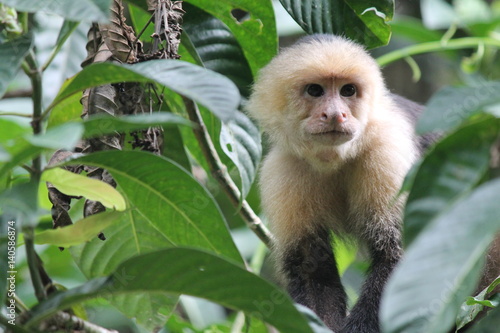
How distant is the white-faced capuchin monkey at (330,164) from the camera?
8.05ft

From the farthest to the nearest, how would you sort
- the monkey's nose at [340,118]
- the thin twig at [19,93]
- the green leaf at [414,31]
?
the green leaf at [414,31]
the thin twig at [19,93]
the monkey's nose at [340,118]

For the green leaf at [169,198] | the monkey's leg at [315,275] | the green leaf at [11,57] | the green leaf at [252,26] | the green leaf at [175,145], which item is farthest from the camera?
the monkey's leg at [315,275]

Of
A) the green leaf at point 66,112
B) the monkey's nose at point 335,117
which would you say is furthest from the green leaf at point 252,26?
the green leaf at point 66,112

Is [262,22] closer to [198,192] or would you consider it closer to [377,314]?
[198,192]

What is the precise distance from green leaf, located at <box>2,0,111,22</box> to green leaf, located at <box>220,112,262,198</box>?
0.81 m

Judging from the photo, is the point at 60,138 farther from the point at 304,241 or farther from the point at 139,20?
the point at 304,241

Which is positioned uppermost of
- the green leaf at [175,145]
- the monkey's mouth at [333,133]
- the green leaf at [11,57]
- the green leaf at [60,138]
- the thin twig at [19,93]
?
the green leaf at [60,138]

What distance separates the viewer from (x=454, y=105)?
3.36ft

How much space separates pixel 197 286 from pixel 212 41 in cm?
123

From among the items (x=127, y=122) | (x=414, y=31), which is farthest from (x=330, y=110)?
(x=414, y=31)

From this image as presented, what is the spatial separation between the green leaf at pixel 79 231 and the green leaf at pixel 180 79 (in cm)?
27

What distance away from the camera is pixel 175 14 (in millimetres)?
1882

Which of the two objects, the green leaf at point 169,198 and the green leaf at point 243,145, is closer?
the green leaf at point 169,198

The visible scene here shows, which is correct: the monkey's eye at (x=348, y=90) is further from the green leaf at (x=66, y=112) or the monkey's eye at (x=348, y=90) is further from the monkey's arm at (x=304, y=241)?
the green leaf at (x=66, y=112)
